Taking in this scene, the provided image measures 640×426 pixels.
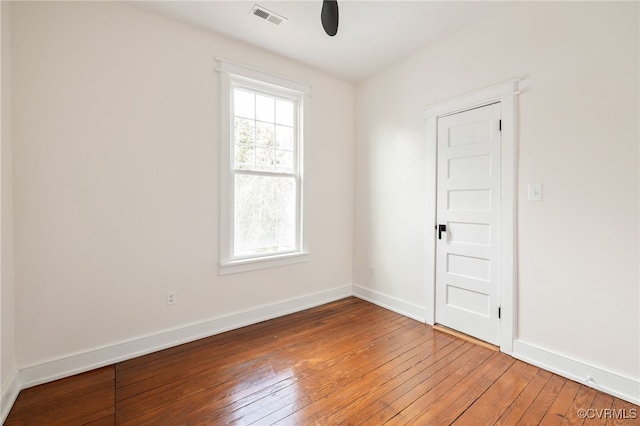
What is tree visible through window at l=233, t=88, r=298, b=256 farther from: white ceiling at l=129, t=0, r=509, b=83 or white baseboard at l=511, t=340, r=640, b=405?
white baseboard at l=511, t=340, r=640, b=405

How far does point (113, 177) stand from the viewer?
232 cm

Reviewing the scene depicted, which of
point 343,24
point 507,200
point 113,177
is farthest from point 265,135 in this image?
point 507,200

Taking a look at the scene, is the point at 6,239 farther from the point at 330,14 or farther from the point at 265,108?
the point at 330,14

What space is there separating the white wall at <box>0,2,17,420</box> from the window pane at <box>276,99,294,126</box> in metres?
2.10

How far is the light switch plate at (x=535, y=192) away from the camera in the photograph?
7.42 feet

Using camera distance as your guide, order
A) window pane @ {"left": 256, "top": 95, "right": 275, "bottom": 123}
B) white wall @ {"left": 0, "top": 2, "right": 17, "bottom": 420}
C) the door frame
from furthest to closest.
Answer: window pane @ {"left": 256, "top": 95, "right": 275, "bottom": 123}, the door frame, white wall @ {"left": 0, "top": 2, "right": 17, "bottom": 420}

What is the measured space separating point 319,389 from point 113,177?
7.33ft

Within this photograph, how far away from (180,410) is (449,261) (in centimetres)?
252

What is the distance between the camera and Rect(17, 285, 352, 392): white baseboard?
2.06 metres

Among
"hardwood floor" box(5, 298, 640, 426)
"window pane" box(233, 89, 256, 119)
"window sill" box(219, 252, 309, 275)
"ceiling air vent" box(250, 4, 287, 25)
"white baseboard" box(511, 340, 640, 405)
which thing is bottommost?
"hardwood floor" box(5, 298, 640, 426)

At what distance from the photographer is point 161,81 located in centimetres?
252

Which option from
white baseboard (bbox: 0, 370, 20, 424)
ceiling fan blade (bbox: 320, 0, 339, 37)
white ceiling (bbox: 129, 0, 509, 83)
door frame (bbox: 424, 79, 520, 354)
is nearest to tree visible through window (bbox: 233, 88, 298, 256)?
white ceiling (bbox: 129, 0, 509, 83)

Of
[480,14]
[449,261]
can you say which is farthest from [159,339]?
[480,14]

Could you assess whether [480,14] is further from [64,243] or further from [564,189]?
[64,243]
